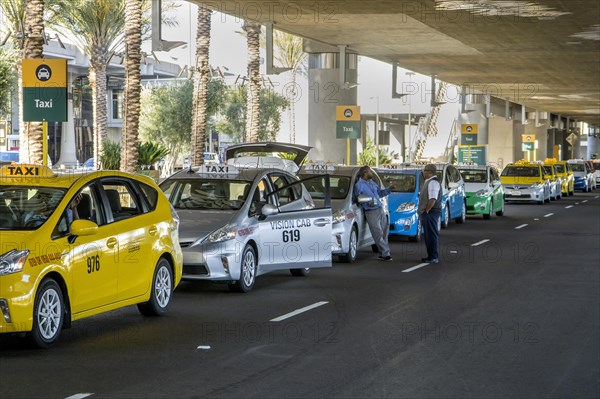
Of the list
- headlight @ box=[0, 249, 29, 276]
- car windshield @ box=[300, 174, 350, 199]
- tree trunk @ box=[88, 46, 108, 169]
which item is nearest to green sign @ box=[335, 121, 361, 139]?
tree trunk @ box=[88, 46, 108, 169]

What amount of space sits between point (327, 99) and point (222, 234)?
33.1m

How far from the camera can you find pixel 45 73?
57.9 ft

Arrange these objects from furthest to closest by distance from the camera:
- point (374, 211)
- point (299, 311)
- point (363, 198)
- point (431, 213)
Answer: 1. point (374, 211)
2. point (431, 213)
3. point (363, 198)
4. point (299, 311)

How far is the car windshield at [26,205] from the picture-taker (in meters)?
10.5

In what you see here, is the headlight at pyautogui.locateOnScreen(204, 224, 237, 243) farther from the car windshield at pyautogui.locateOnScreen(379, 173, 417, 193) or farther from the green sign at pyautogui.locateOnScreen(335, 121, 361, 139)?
the green sign at pyautogui.locateOnScreen(335, 121, 361, 139)

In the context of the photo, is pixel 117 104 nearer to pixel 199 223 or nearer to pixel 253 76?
pixel 253 76

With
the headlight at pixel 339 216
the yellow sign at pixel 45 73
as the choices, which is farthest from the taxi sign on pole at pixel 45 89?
the headlight at pixel 339 216

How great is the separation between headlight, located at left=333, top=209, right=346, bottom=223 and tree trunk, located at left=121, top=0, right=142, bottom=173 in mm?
15118

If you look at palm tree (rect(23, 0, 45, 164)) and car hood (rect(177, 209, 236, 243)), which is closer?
car hood (rect(177, 209, 236, 243))

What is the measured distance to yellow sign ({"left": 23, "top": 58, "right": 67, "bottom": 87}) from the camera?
17.6 meters

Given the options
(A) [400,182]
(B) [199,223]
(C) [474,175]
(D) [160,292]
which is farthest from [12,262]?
(C) [474,175]

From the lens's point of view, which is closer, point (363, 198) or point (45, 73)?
point (45, 73)

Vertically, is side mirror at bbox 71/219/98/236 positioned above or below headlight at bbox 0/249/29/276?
above

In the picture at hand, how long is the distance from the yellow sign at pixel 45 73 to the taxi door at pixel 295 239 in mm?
4291
